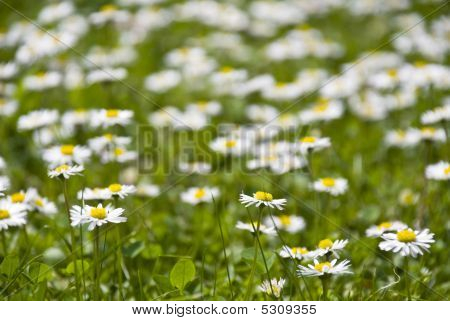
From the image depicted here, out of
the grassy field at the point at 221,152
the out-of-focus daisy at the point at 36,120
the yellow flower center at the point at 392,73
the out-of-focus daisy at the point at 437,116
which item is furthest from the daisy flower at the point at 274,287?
the yellow flower center at the point at 392,73

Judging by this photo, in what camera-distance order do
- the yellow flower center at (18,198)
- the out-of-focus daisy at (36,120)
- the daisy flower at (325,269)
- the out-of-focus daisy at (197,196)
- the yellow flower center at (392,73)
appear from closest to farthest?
the daisy flower at (325,269) → the yellow flower center at (18,198) → the out-of-focus daisy at (197,196) → the out-of-focus daisy at (36,120) → the yellow flower center at (392,73)

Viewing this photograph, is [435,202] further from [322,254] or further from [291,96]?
[291,96]

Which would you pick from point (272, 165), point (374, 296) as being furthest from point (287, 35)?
point (374, 296)

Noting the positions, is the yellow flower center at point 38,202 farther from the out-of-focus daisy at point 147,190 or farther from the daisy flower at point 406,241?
the daisy flower at point 406,241

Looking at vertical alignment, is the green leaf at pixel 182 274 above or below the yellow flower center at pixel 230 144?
below

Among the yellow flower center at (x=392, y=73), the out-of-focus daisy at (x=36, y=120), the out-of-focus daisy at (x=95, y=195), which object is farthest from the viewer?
the yellow flower center at (x=392, y=73)

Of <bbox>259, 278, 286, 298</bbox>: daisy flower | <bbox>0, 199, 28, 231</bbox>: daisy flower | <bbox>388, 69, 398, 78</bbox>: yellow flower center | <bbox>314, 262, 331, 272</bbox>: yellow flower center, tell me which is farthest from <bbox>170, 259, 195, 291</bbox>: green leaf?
<bbox>388, 69, 398, 78</bbox>: yellow flower center
